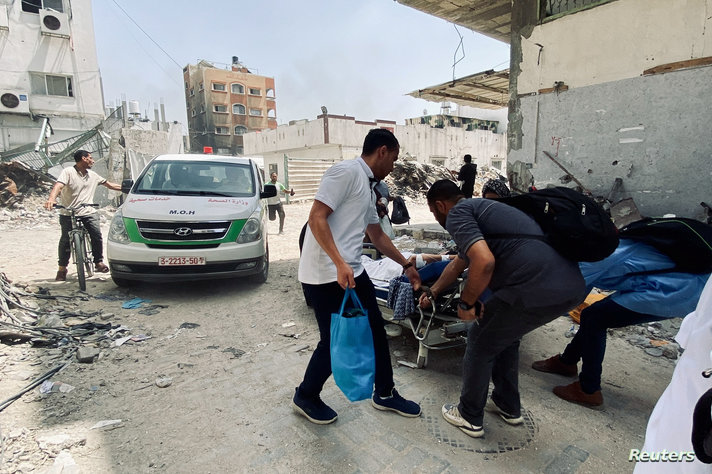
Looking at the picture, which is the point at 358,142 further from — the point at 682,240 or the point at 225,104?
the point at 225,104

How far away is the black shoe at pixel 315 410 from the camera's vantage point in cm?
246

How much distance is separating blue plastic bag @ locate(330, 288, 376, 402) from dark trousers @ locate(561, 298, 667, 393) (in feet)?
5.44

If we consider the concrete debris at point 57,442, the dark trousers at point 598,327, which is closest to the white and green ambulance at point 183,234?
the concrete debris at point 57,442

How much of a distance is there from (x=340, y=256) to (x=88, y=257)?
211 inches

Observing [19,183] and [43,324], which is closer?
[43,324]

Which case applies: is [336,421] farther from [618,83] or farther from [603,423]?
[618,83]

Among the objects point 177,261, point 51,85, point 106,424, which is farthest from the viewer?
point 51,85

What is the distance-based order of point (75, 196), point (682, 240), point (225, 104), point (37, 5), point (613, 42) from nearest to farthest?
point (682, 240) → point (613, 42) → point (75, 196) → point (37, 5) → point (225, 104)

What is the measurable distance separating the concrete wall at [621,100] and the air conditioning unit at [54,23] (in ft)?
78.3

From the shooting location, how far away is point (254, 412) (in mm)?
2629

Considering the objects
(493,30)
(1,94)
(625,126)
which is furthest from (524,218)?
(1,94)

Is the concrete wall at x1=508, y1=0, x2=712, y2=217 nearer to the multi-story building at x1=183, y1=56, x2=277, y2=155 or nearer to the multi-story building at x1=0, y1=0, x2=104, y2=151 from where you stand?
the multi-story building at x1=0, y1=0, x2=104, y2=151

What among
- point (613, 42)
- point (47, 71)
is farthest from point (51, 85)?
point (613, 42)

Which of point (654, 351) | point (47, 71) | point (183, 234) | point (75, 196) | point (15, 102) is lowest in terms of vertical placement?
point (654, 351)
